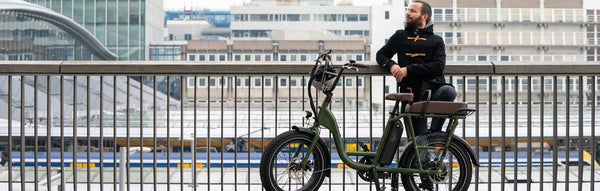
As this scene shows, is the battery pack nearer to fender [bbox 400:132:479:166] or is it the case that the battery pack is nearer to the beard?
fender [bbox 400:132:479:166]

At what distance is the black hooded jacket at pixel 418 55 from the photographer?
287 cm

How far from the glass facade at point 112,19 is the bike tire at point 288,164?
53.6 meters

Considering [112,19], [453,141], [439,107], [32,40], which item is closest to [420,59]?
[439,107]

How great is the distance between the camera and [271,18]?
6231 centimetres

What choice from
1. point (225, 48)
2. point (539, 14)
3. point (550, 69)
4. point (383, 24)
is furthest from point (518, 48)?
point (550, 69)

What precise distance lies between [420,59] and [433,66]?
0.25 ft

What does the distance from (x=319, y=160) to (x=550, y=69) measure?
134 centimetres

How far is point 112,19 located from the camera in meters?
55.1

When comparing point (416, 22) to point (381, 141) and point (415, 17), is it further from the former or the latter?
point (381, 141)

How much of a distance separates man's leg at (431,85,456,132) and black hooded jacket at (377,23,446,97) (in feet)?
0.12

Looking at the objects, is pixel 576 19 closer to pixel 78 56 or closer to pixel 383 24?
pixel 383 24

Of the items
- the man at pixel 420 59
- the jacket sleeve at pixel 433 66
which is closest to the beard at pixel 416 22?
the man at pixel 420 59

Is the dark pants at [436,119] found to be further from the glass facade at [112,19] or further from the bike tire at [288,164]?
the glass facade at [112,19]

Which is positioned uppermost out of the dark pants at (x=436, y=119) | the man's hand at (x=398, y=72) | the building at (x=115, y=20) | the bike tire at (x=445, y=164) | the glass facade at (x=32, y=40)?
the building at (x=115, y=20)
